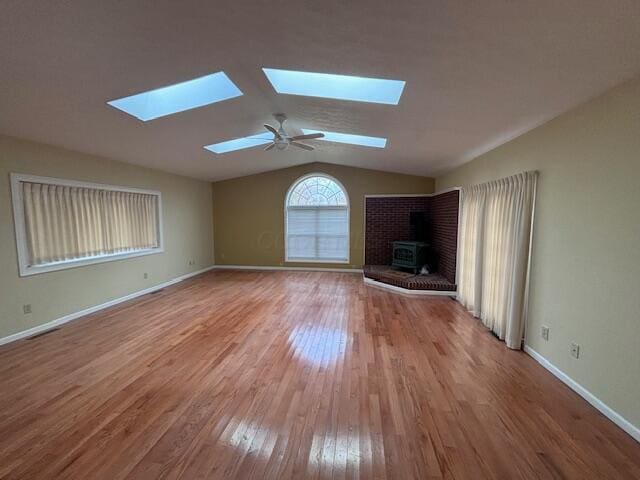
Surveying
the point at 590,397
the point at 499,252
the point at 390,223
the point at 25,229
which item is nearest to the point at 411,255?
the point at 390,223

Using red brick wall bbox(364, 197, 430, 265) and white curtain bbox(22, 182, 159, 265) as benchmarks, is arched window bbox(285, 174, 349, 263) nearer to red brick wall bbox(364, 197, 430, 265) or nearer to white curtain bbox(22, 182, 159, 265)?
red brick wall bbox(364, 197, 430, 265)

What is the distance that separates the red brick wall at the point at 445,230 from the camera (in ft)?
17.8

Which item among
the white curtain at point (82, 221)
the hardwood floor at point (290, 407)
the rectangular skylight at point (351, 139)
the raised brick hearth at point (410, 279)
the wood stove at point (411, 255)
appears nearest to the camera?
the hardwood floor at point (290, 407)

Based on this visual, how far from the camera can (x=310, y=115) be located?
389 cm

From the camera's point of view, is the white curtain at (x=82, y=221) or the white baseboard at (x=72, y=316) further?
the white curtain at (x=82, y=221)

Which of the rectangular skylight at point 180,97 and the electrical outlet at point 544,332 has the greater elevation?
the rectangular skylight at point 180,97

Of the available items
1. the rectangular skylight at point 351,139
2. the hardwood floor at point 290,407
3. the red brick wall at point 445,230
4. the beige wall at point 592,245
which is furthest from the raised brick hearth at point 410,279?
the rectangular skylight at point 351,139

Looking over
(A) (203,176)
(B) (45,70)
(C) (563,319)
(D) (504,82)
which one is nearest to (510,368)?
(C) (563,319)

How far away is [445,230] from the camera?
5926mm

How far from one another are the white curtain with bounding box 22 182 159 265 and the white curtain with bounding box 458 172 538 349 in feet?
18.8

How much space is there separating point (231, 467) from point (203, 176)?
257 inches

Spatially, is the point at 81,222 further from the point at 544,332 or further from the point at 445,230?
the point at 445,230

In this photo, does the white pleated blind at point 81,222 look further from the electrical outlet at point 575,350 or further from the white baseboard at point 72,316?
the electrical outlet at point 575,350

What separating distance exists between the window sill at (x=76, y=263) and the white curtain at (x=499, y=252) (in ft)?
18.6
